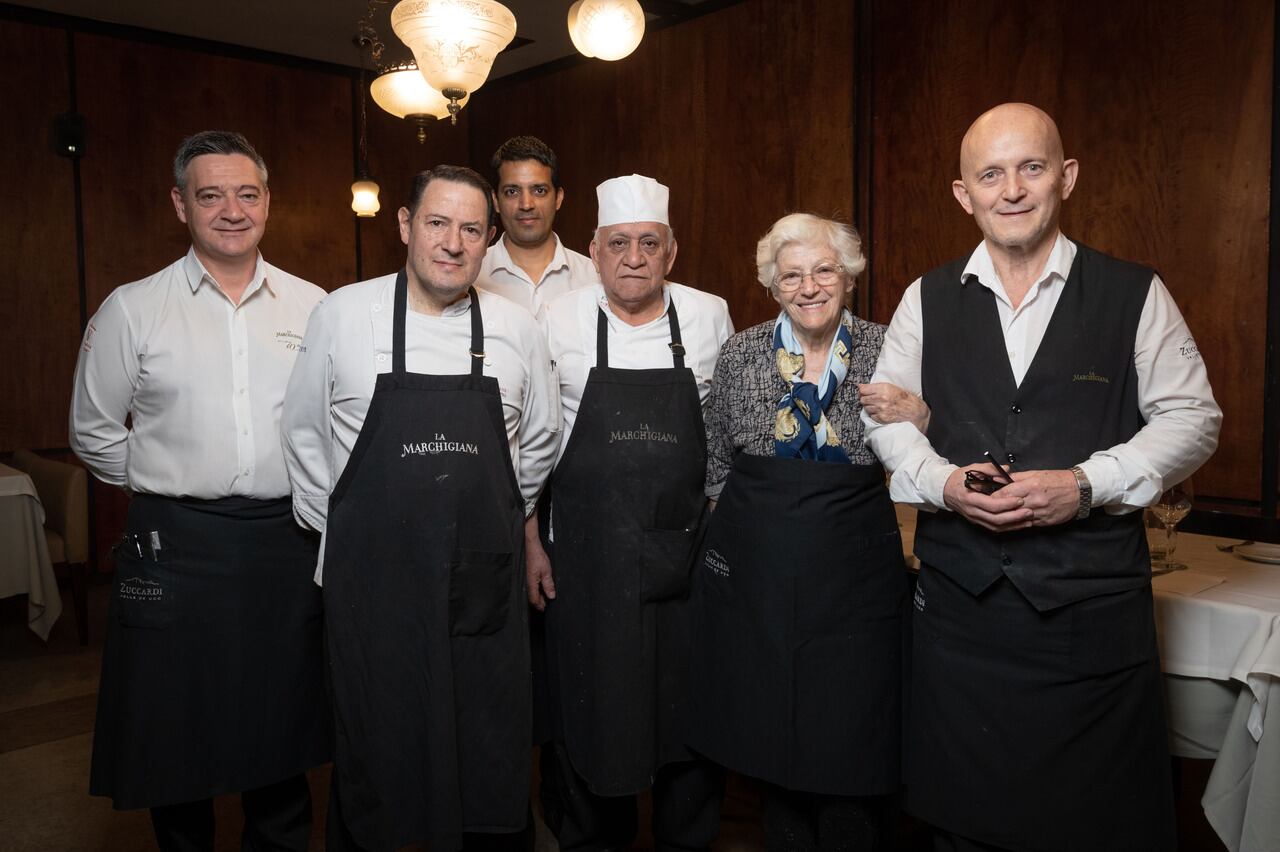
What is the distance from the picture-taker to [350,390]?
87.7 inches

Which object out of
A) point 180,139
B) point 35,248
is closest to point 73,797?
point 35,248

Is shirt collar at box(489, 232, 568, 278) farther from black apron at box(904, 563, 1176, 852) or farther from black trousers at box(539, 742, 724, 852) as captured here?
black apron at box(904, 563, 1176, 852)

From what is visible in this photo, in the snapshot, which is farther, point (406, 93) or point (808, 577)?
point (406, 93)

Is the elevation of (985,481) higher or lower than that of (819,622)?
higher

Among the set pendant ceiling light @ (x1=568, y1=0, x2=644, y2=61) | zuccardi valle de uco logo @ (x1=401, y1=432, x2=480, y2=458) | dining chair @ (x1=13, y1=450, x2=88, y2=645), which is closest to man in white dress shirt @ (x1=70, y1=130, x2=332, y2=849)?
zuccardi valle de uco logo @ (x1=401, y1=432, x2=480, y2=458)

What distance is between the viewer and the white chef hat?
2.60 m

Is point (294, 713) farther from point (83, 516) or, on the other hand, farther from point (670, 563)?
point (83, 516)

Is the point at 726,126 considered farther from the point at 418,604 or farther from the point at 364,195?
the point at 418,604

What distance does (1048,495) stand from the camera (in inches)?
70.3

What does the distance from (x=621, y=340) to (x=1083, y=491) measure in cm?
119

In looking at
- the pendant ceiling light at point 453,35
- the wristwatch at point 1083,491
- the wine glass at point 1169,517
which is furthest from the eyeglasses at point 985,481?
the pendant ceiling light at point 453,35

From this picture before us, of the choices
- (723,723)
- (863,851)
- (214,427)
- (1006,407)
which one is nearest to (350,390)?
(214,427)

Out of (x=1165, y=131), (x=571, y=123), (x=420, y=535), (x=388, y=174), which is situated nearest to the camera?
(x=420, y=535)

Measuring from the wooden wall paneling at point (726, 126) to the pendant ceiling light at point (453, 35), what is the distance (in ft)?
8.14
